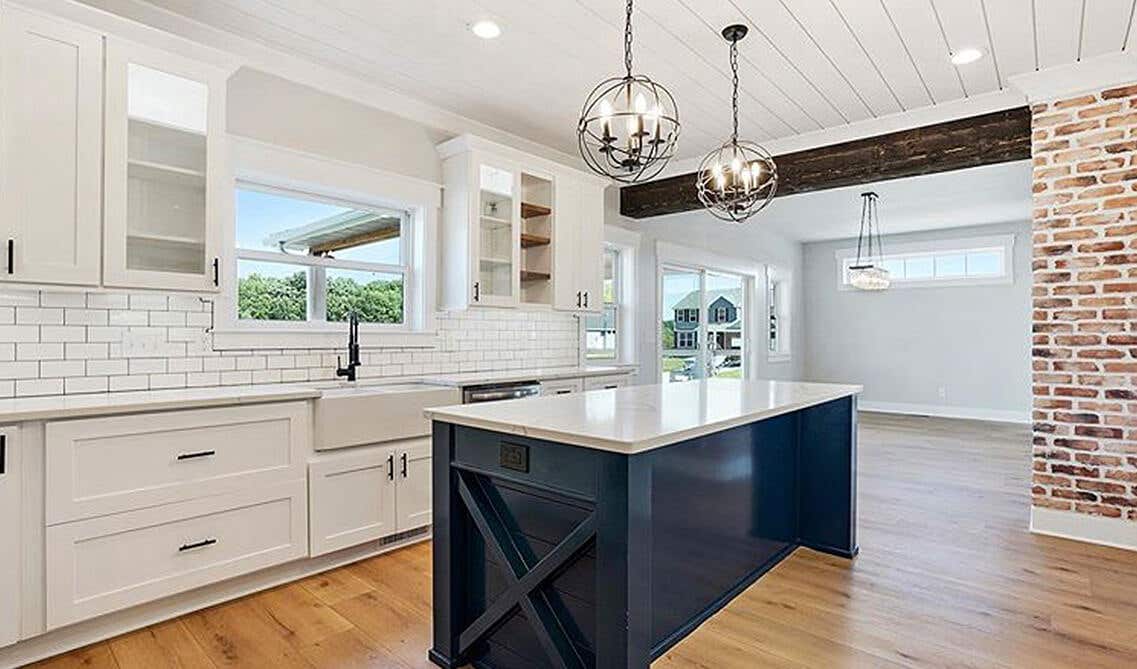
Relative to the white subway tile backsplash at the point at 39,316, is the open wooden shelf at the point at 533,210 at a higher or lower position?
higher

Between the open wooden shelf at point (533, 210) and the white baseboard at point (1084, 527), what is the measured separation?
3520 mm

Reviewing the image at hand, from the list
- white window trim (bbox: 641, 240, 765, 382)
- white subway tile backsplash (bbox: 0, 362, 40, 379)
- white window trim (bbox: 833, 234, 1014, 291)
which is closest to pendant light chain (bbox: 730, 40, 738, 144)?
white window trim (bbox: 641, 240, 765, 382)

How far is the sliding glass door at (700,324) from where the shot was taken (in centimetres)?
674

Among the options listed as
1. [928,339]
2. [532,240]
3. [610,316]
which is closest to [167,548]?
[532,240]

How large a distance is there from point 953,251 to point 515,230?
6.76m

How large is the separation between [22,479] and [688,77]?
353cm

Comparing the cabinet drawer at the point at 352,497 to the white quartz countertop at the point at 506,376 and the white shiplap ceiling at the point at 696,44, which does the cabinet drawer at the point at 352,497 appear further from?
the white shiplap ceiling at the point at 696,44

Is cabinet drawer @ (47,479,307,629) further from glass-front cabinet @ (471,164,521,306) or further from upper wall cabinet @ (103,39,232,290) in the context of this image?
glass-front cabinet @ (471,164,521,306)

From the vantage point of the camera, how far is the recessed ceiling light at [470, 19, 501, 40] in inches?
117

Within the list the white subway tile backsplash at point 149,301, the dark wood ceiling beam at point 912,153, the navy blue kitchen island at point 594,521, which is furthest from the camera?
the dark wood ceiling beam at point 912,153

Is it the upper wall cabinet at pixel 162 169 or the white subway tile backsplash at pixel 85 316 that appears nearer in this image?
the upper wall cabinet at pixel 162 169

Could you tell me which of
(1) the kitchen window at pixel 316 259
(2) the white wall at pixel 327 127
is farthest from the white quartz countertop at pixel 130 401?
(2) the white wall at pixel 327 127

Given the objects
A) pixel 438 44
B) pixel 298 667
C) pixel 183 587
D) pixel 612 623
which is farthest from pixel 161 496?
pixel 438 44

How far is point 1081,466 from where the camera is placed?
344 cm
